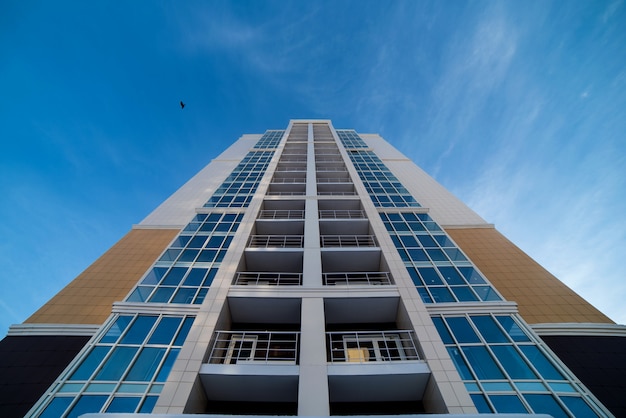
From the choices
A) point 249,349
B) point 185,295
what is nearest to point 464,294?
point 249,349

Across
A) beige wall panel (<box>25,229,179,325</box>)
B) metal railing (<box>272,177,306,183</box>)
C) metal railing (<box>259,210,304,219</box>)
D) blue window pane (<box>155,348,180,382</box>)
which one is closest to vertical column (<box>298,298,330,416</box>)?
blue window pane (<box>155,348,180,382</box>)

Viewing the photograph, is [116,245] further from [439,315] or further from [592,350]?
[592,350]

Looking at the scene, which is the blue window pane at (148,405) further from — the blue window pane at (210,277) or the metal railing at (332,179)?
the metal railing at (332,179)

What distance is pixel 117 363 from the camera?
959cm

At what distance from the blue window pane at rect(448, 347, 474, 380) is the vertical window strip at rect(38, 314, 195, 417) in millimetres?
11155

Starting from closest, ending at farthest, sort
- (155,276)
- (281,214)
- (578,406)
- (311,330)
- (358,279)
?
(578,406) < (311,330) < (155,276) < (358,279) < (281,214)

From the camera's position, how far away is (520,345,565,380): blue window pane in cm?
939

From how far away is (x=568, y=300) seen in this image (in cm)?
1404

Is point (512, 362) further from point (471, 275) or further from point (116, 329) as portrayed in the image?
point (116, 329)

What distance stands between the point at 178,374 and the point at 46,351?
8.01 metres

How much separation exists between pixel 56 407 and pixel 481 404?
14865mm

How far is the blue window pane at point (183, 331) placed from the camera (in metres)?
10.3

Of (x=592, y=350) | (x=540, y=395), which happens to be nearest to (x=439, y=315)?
(x=540, y=395)

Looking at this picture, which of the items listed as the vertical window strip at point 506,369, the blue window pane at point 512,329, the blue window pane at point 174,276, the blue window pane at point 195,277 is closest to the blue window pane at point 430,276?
the vertical window strip at point 506,369
